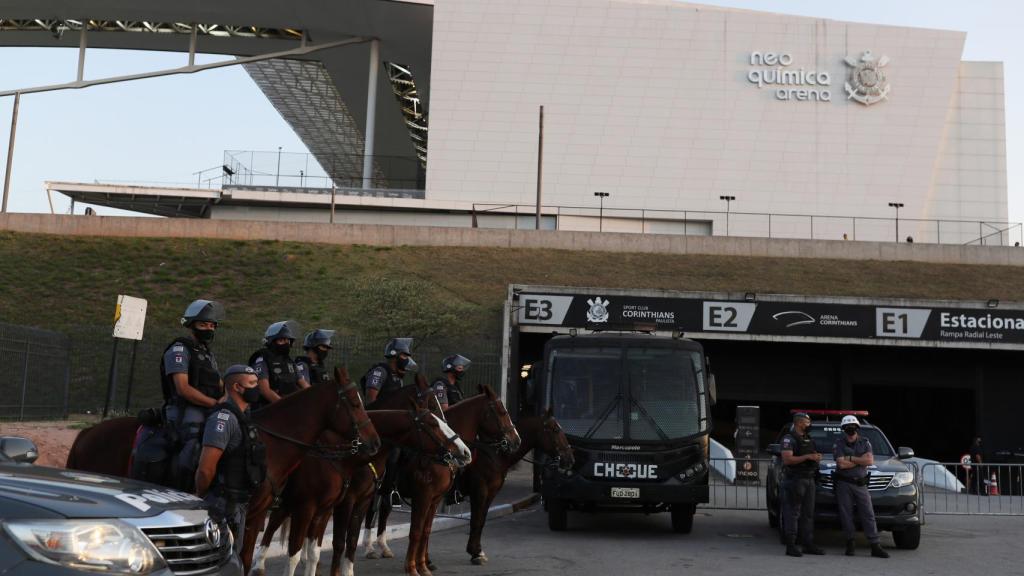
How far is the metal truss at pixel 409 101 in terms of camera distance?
66.2 meters

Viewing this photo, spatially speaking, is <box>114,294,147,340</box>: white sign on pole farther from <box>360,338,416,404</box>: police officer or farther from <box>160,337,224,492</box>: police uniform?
<box>160,337,224,492</box>: police uniform

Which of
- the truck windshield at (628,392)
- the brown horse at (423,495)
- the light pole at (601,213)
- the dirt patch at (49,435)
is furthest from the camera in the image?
the light pole at (601,213)

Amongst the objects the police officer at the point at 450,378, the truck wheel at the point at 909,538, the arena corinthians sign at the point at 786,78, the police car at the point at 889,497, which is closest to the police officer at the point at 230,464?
the police officer at the point at 450,378

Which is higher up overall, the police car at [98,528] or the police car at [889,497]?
the police car at [98,528]

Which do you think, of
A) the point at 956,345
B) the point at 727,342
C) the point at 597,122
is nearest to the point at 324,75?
the point at 597,122

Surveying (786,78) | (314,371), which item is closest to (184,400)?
(314,371)

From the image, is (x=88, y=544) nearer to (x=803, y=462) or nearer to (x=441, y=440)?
(x=441, y=440)

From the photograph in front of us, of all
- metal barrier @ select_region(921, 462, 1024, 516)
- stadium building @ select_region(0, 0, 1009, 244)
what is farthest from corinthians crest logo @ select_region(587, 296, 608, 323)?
stadium building @ select_region(0, 0, 1009, 244)

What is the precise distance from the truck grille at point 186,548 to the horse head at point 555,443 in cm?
817

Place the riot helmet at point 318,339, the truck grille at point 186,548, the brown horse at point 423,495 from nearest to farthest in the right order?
the truck grille at point 186,548, the brown horse at point 423,495, the riot helmet at point 318,339

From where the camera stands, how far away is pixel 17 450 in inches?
246

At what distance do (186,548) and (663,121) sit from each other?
54226 mm

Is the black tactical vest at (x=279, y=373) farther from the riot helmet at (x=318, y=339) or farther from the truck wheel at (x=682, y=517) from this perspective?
the truck wheel at (x=682, y=517)

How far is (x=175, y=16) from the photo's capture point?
187 feet
